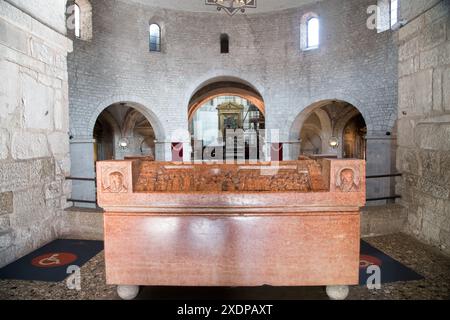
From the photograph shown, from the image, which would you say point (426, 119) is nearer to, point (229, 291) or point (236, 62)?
point (229, 291)

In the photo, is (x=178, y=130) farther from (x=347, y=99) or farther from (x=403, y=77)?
(x=403, y=77)

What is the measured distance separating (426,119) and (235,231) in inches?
121

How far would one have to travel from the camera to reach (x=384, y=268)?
10.4 ft

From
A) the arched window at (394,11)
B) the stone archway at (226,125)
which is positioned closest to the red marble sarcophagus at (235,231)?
the arched window at (394,11)

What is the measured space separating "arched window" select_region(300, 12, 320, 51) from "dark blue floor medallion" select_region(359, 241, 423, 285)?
8.87 metres

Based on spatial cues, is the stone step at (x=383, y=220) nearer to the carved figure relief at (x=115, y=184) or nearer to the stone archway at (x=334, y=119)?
the carved figure relief at (x=115, y=184)

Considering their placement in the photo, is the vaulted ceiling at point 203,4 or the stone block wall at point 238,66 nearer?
the stone block wall at point 238,66

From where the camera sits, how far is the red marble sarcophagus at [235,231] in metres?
2.52

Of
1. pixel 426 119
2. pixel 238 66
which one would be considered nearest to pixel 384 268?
pixel 426 119

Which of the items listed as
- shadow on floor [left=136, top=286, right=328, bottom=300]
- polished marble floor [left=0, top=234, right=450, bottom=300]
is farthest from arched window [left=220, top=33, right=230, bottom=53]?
shadow on floor [left=136, top=286, right=328, bottom=300]

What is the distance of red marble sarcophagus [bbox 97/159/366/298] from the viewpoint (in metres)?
2.52

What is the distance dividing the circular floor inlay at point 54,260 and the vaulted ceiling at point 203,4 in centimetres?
951

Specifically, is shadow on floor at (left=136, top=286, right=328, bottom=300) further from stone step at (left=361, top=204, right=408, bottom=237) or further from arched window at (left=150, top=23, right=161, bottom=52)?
arched window at (left=150, top=23, right=161, bottom=52)

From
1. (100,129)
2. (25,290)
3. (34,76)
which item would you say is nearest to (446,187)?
(25,290)
